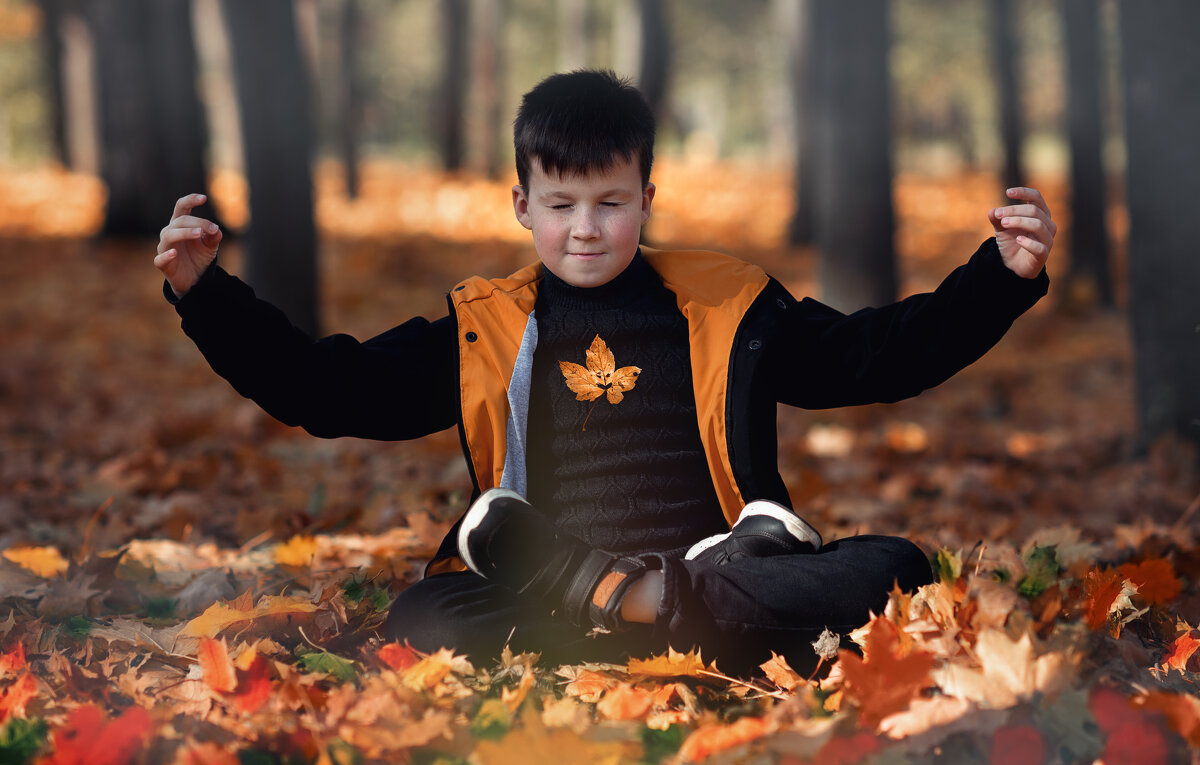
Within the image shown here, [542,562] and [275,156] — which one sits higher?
[275,156]

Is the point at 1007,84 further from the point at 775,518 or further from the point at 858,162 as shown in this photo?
the point at 775,518

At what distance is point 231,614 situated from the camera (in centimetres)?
232

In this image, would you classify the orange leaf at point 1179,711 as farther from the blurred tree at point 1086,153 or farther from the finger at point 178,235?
the blurred tree at point 1086,153

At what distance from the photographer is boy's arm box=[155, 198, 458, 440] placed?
219 centimetres

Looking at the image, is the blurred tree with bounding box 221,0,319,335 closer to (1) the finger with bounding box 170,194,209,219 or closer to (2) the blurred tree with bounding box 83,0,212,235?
(1) the finger with bounding box 170,194,209,219

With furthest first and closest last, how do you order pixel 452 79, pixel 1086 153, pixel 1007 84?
pixel 452 79
pixel 1007 84
pixel 1086 153

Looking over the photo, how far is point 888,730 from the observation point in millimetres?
1719

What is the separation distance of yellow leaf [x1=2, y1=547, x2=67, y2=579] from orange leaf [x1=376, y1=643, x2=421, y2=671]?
135cm

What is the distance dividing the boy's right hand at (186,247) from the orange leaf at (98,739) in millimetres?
845

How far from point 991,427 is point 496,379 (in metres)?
4.05

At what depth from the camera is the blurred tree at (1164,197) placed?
3848mm

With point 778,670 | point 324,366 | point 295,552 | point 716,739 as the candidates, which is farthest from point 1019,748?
point 295,552

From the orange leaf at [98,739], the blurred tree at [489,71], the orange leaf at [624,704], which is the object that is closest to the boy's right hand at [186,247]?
the orange leaf at [98,739]

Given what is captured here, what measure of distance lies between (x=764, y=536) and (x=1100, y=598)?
725 mm
